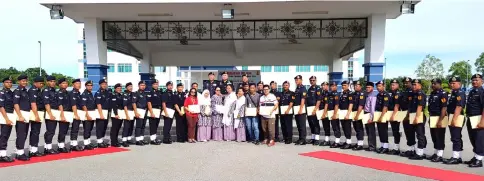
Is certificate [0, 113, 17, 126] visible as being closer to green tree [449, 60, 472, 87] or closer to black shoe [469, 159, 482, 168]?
black shoe [469, 159, 482, 168]

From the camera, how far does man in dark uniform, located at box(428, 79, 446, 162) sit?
5.89m

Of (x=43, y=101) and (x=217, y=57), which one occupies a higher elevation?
(x=217, y=57)

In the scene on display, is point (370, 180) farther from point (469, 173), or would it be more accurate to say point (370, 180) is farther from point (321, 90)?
point (321, 90)

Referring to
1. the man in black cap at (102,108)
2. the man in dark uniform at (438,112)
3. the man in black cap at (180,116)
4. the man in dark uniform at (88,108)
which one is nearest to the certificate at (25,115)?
the man in dark uniform at (88,108)

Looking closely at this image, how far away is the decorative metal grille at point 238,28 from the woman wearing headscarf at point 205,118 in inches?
124

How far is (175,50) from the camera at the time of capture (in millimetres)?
16469

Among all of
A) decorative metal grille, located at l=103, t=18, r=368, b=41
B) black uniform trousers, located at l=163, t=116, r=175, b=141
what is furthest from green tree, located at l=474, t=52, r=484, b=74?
black uniform trousers, located at l=163, t=116, r=175, b=141

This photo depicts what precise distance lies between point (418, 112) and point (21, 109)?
264 inches

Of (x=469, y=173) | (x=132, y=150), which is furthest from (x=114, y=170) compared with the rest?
(x=469, y=173)

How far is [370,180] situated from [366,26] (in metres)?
6.11

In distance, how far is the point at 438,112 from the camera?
19.6 feet

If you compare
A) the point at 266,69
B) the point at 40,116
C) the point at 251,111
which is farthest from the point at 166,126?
the point at 266,69

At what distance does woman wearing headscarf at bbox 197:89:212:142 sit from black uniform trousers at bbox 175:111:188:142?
0.32 metres

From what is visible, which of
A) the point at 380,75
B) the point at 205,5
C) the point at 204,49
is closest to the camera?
the point at 205,5
